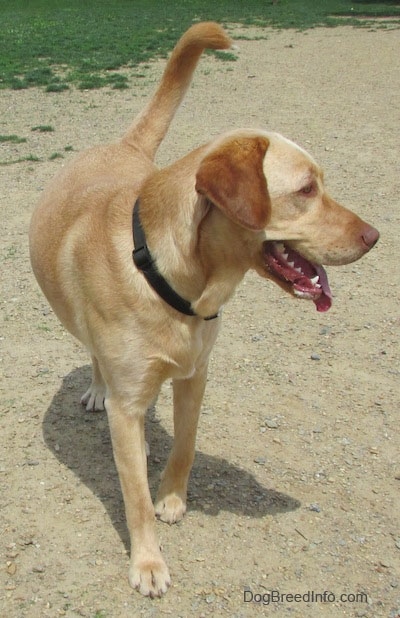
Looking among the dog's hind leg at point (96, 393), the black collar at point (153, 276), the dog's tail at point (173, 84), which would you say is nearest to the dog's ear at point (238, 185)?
the black collar at point (153, 276)

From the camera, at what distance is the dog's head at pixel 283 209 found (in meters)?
2.26

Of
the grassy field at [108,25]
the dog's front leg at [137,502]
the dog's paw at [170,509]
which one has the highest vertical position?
the dog's front leg at [137,502]

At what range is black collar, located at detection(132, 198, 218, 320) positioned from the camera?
8.35 ft

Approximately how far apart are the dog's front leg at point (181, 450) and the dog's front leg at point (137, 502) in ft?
0.85

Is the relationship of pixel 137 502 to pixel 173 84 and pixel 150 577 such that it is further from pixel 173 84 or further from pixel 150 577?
pixel 173 84

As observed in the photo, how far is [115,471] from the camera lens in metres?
3.41

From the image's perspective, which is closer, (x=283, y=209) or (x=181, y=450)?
(x=283, y=209)

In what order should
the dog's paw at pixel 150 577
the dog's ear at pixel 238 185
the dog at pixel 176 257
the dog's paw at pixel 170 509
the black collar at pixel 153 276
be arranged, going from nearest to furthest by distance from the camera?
the dog's ear at pixel 238 185 → the dog at pixel 176 257 → the black collar at pixel 153 276 → the dog's paw at pixel 150 577 → the dog's paw at pixel 170 509

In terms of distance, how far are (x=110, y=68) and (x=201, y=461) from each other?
1085 cm

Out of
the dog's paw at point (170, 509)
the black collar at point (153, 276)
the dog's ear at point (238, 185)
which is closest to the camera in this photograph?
the dog's ear at point (238, 185)

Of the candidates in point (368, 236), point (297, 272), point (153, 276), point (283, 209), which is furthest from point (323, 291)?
point (153, 276)

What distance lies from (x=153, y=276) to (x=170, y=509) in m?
1.13

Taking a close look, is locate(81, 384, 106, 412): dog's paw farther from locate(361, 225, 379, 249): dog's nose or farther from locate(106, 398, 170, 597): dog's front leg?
locate(361, 225, 379, 249): dog's nose

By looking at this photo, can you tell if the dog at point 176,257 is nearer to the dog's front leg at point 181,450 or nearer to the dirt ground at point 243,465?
the dog's front leg at point 181,450
